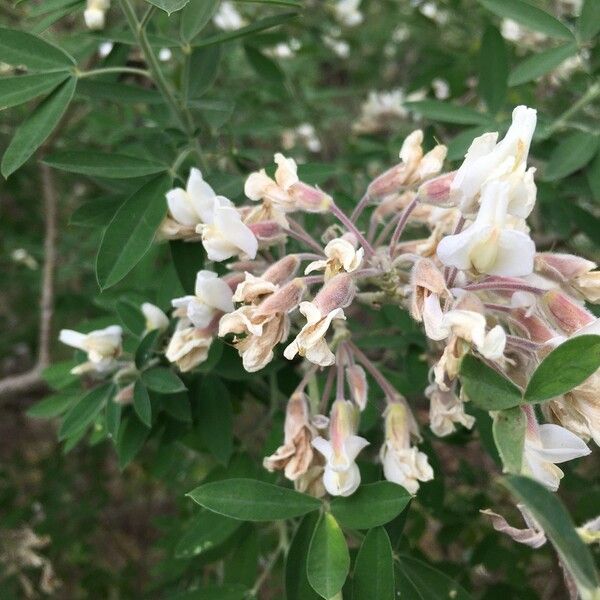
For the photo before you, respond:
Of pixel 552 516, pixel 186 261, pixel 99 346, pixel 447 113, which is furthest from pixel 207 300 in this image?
pixel 447 113

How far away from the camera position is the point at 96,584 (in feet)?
9.70

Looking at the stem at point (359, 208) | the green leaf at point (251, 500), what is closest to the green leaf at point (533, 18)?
the stem at point (359, 208)

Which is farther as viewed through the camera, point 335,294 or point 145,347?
point 145,347

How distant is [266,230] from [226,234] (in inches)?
3.7

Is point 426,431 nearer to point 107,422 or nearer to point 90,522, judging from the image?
point 107,422

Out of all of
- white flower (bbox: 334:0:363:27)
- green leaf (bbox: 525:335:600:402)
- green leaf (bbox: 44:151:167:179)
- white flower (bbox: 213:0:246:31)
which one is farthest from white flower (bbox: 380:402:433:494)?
white flower (bbox: 334:0:363:27)

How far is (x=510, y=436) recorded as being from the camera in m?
0.91

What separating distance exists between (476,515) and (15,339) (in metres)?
2.32

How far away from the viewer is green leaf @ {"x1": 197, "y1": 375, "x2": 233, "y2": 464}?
1487 mm

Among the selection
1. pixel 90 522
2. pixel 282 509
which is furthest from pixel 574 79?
pixel 90 522

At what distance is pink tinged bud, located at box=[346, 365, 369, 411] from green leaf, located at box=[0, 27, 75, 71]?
2.64ft

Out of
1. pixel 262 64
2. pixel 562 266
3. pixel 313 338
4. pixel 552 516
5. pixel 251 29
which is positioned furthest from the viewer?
pixel 262 64

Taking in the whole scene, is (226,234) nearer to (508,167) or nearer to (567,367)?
(508,167)

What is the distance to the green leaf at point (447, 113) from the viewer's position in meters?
1.75
